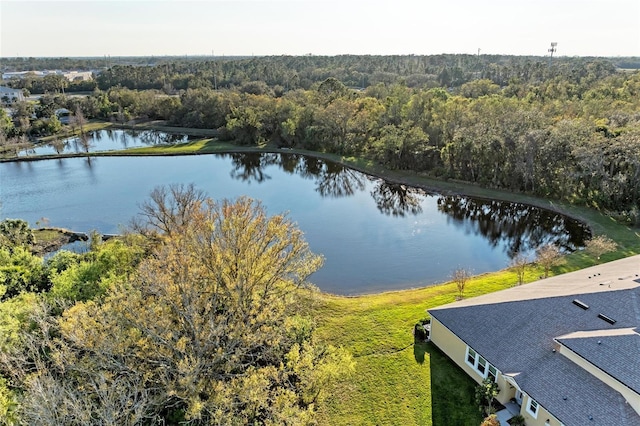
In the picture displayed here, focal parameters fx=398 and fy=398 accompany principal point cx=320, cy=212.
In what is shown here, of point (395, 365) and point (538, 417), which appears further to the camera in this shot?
point (395, 365)

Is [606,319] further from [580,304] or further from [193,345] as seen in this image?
[193,345]

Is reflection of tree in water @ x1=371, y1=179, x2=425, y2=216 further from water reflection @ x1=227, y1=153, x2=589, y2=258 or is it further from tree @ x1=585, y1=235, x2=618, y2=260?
tree @ x1=585, y1=235, x2=618, y2=260

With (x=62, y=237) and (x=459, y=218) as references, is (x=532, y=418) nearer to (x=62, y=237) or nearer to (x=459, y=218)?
(x=459, y=218)

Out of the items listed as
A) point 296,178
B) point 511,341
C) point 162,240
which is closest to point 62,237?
point 162,240

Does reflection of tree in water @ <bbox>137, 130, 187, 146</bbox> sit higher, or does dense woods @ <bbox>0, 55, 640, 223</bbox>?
dense woods @ <bbox>0, 55, 640, 223</bbox>

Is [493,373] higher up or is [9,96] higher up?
[9,96]

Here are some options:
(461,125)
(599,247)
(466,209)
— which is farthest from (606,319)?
(461,125)

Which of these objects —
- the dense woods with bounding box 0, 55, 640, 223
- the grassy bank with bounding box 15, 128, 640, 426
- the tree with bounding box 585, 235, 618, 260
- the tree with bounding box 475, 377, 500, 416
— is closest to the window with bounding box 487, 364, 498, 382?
the tree with bounding box 475, 377, 500, 416
